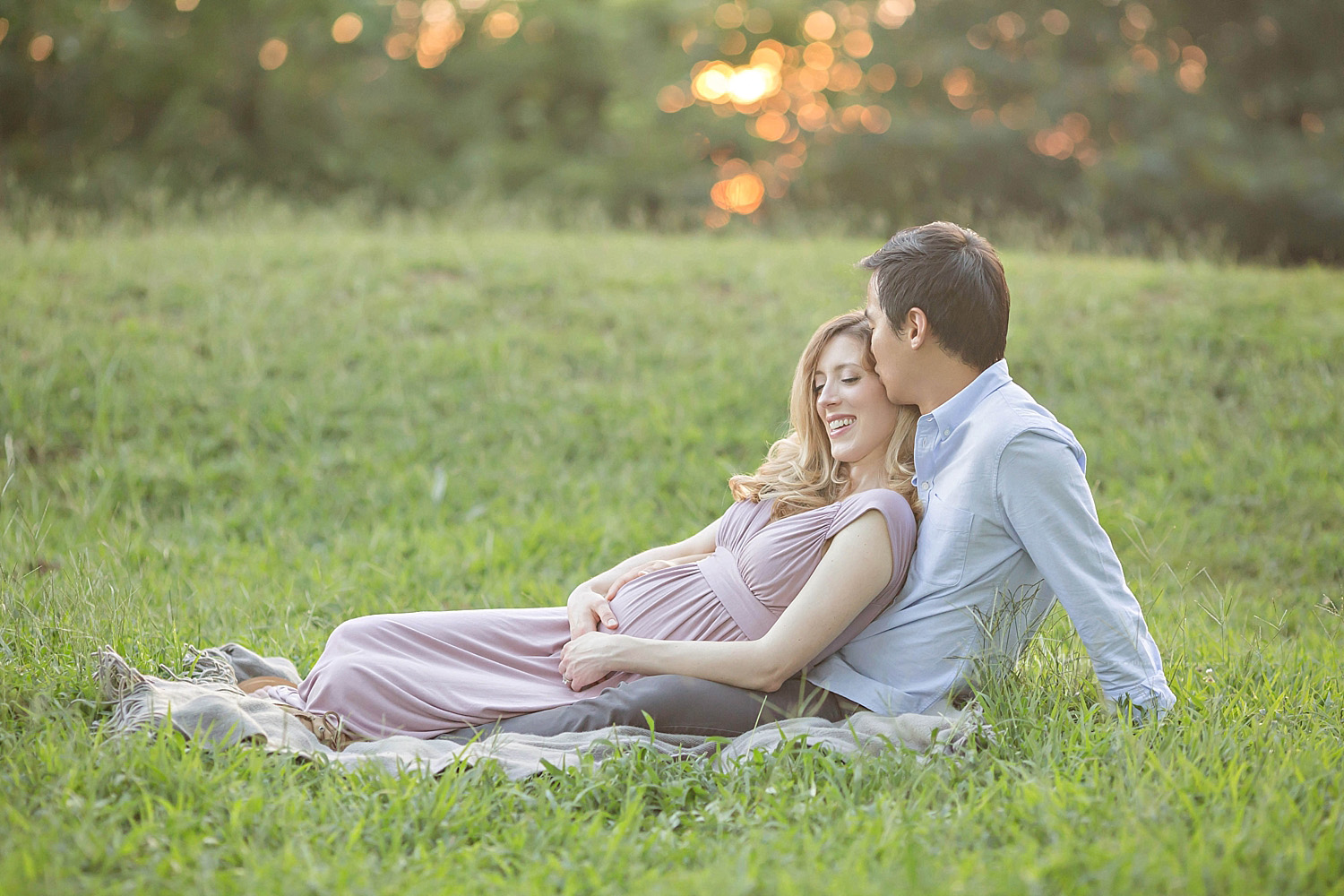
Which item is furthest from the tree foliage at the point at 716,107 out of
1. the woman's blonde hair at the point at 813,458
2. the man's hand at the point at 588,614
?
the man's hand at the point at 588,614

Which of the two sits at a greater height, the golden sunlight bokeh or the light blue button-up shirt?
the golden sunlight bokeh

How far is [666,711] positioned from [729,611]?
0.37 m

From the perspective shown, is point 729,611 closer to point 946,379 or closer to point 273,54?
point 946,379

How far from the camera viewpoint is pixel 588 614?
10.9 ft

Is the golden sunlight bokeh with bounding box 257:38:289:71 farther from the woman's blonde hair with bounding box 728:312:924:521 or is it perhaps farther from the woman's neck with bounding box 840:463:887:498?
the woman's neck with bounding box 840:463:887:498

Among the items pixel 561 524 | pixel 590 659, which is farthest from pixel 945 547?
pixel 561 524

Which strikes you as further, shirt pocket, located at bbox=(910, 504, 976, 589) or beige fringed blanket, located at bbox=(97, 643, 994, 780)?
shirt pocket, located at bbox=(910, 504, 976, 589)

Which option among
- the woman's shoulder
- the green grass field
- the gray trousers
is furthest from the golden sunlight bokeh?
the woman's shoulder

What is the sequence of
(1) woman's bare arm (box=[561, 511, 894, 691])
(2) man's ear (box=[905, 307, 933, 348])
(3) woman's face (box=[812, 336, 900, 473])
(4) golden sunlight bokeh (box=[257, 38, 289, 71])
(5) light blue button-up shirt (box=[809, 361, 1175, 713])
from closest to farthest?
(5) light blue button-up shirt (box=[809, 361, 1175, 713]) → (1) woman's bare arm (box=[561, 511, 894, 691]) → (2) man's ear (box=[905, 307, 933, 348]) → (3) woman's face (box=[812, 336, 900, 473]) → (4) golden sunlight bokeh (box=[257, 38, 289, 71])

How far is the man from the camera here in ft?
9.01

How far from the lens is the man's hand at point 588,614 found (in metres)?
3.29

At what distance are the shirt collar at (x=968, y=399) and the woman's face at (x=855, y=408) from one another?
220 mm

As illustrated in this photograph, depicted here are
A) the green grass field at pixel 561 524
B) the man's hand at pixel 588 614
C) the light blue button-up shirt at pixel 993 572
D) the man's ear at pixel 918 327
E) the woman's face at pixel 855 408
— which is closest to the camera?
the green grass field at pixel 561 524

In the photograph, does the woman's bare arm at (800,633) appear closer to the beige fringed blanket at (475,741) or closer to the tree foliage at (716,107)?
the beige fringed blanket at (475,741)
